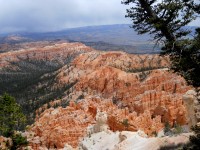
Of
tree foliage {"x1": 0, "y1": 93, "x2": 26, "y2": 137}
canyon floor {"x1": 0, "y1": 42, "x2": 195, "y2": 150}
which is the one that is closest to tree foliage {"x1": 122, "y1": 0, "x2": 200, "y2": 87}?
canyon floor {"x1": 0, "y1": 42, "x2": 195, "y2": 150}

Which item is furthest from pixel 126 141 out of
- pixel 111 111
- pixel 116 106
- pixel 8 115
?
pixel 116 106

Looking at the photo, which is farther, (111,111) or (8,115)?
(111,111)

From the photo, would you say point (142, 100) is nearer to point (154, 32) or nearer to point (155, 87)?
point (155, 87)

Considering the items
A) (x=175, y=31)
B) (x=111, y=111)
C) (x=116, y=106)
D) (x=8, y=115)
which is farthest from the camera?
(x=116, y=106)

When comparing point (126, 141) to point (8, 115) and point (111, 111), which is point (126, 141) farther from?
point (111, 111)

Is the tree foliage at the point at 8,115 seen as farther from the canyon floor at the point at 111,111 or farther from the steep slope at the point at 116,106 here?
the steep slope at the point at 116,106

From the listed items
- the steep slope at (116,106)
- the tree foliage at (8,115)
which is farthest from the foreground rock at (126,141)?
the tree foliage at (8,115)

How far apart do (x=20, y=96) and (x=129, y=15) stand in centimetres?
16802

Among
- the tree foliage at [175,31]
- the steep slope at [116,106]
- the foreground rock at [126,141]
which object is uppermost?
the tree foliage at [175,31]

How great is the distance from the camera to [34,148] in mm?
63000

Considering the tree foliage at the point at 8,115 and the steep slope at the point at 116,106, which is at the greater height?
the tree foliage at the point at 8,115

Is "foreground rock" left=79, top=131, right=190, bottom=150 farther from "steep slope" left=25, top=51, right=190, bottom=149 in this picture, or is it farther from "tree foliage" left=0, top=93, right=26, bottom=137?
"tree foliage" left=0, top=93, right=26, bottom=137

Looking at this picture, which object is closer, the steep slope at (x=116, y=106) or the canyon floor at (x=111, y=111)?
the canyon floor at (x=111, y=111)

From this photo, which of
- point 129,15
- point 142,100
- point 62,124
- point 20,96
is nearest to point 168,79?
point 142,100
